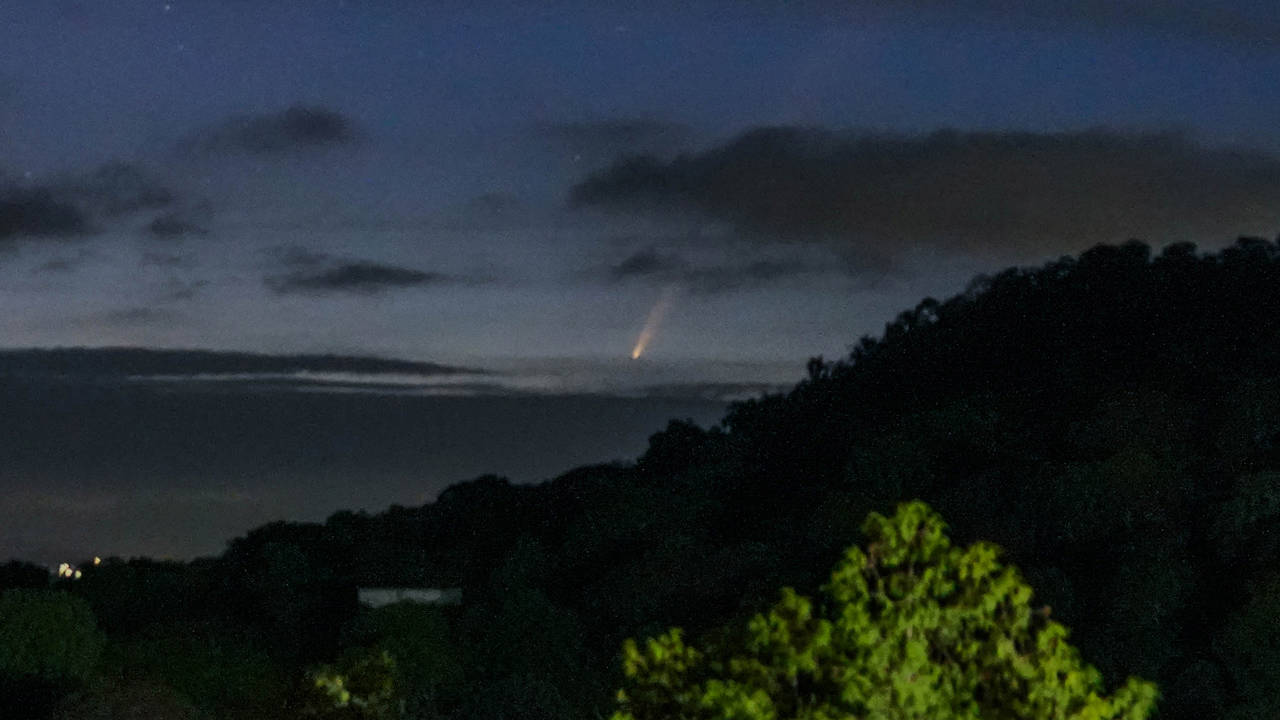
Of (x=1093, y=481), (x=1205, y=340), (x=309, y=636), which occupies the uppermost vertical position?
(x=1205, y=340)

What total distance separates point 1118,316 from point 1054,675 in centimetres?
6307

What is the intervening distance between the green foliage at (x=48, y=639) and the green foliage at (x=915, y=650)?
30.5 meters

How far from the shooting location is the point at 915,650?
9211 millimetres

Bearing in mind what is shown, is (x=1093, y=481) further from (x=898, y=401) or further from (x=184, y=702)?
(x=898, y=401)

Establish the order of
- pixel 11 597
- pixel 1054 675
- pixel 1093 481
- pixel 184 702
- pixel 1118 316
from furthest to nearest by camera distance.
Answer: pixel 1118 316 < pixel 1093 481 < pixel 11 597 < pixel 184 702 < pixel 1054 675

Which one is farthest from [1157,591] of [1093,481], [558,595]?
[558,595]

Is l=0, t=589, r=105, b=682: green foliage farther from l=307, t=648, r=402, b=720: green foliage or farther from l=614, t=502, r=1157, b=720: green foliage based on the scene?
l=614, t=502, r=1157, b=720: green foliage

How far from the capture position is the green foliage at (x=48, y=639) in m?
37.5

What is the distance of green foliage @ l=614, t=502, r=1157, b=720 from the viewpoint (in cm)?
920

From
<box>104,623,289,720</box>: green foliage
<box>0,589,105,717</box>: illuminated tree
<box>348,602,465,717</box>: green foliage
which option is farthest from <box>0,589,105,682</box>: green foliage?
<box>348,602,465,717</box>: green foliage

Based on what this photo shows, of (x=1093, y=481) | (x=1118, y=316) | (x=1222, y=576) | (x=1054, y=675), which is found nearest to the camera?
(x=1054, y=675)

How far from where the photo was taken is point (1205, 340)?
213 feet

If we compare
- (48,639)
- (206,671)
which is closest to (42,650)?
(48,639)

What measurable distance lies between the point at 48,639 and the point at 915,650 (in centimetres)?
3141
